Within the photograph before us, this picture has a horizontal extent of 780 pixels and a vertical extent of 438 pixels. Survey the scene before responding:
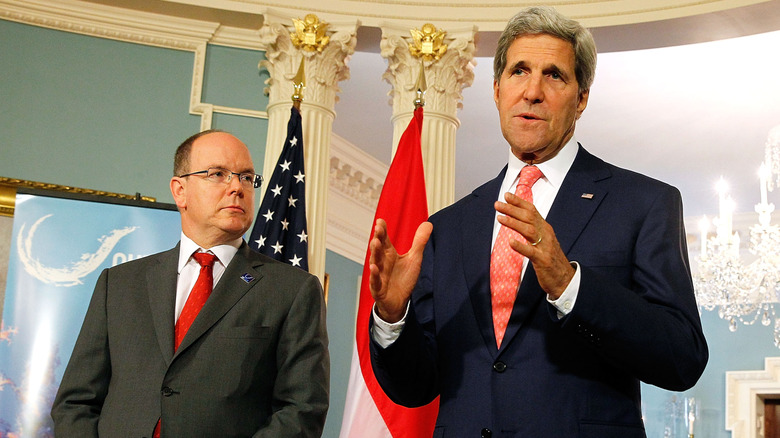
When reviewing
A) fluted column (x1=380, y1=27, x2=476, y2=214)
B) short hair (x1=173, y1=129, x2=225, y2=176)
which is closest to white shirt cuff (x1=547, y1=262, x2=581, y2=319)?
short hair (x1=173, y1=129, x2=225, y2=176)

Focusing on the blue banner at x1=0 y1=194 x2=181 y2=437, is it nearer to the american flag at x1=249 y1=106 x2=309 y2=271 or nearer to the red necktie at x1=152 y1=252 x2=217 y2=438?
the american flag at x1=249 y1=106 x2=309 y2=271

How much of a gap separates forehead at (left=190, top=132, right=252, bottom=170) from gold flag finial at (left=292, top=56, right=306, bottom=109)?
1962 millimetres

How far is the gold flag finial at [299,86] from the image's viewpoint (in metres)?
4.61

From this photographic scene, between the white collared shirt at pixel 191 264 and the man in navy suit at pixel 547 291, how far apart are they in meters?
0.85

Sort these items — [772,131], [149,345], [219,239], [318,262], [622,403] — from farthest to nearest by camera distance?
[772,131] < [318,262] < [219,239] < [149,345] < [622,403]

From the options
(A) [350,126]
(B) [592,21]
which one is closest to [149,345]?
(B) [592,21]

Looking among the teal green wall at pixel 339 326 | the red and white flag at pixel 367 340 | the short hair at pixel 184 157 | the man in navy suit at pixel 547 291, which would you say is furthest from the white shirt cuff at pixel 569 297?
the teal green wall at pixel 339 326

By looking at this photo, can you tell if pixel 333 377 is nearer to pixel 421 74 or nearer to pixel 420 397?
pixel 421 74

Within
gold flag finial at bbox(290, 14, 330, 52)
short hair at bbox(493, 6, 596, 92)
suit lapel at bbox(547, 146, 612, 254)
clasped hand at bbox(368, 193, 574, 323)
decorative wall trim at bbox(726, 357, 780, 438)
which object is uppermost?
gold flag finial at bbox(290, 14, 330, 52)

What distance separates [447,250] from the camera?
1.83m

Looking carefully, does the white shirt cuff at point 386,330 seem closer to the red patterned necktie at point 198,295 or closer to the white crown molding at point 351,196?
the red patterned necktie at point 198,295

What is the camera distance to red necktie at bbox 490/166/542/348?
1.64m

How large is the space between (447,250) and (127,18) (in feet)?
12.4

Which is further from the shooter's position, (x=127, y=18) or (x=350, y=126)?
(x=350, y=126)
